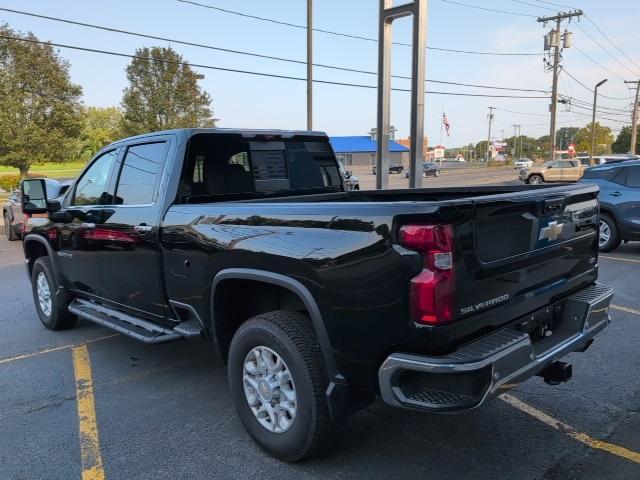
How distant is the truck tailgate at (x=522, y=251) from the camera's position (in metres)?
2.65

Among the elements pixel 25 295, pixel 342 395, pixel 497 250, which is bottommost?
pixel 25 295

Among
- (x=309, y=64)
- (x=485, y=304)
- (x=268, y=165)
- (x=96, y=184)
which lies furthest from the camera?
(x=309, y=64)

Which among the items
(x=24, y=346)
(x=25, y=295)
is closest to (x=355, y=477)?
(x=24, y=346)

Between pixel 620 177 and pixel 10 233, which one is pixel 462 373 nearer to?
pixel 620 177

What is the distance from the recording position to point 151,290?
14.0ft

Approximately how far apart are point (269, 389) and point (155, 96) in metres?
41.7

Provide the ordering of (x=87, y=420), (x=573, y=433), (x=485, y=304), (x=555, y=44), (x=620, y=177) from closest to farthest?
(x=485, y=304), (x=573, y=433), (x=87, y=420), (x=620, y=177), (x=555, y=44)

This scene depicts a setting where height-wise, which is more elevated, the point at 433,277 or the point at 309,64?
the point at 309,64

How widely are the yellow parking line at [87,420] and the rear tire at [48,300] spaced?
2.07ft

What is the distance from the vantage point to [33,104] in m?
28.6

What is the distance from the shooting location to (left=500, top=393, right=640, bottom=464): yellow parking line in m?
3.20

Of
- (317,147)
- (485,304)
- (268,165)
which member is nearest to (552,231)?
(485,304)

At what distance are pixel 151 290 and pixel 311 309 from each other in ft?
5.96

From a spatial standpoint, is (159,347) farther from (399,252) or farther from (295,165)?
(399,252)
